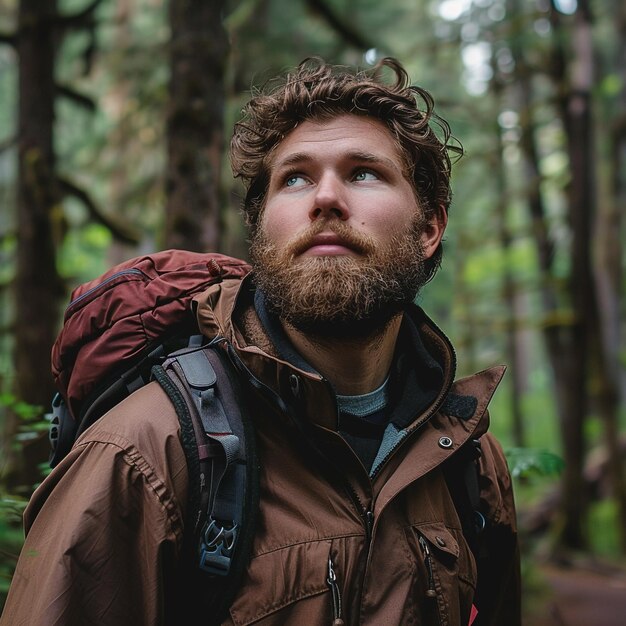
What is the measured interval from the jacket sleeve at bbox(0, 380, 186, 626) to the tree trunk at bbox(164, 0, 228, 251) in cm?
383

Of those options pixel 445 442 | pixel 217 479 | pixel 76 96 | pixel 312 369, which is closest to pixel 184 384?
pixel 217 479

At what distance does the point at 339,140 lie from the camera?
106 inches

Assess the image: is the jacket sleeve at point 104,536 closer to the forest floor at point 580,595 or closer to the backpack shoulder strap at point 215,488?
the backpack shoulder strap at point 215,488

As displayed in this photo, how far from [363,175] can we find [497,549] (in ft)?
5.48

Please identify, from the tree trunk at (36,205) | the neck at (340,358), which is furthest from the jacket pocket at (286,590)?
the tree trunk at (36,205)

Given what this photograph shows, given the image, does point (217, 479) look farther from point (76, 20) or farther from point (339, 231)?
point (76, 20)

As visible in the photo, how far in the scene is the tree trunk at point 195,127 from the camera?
5.60 m

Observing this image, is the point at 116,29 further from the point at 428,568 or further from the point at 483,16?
the point at 428,568

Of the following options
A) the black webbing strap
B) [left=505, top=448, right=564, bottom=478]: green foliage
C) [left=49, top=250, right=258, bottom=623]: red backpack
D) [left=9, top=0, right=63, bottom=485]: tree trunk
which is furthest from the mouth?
[left=9, top=0, right=63, bottom=485]: tree trunk

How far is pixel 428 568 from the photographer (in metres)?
2.14

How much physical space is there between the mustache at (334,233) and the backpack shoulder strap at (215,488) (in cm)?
73

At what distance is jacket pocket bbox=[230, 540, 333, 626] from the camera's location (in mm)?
1862

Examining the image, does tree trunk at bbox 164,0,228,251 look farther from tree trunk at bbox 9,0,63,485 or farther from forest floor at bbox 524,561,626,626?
forest floor at bbox 524,561,626,626

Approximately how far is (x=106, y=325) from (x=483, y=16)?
1476cm
